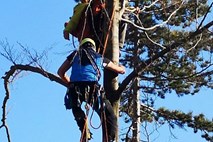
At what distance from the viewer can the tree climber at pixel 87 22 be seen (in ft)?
19.1

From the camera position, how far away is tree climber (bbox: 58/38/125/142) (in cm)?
531

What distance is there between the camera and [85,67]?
5355 mm

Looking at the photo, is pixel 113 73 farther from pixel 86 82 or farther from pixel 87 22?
pixel 87 22

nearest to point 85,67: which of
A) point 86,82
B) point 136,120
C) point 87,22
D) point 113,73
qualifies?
point 86,82

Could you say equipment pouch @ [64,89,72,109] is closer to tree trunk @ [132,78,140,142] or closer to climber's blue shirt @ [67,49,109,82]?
climber's blue shirt @ [67,49,109,82]

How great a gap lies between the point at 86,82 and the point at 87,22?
0.77 meters

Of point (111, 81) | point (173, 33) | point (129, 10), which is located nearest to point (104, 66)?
point (111, 81)

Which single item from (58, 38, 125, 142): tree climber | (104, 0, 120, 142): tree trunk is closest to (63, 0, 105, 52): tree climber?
(104, 0, 120, 142): tree trunk

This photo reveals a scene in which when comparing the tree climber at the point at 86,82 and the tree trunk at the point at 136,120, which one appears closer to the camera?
the tree climber at the point at 86,82

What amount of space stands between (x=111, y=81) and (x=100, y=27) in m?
0.60

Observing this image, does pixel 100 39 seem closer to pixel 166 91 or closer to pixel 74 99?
pixel 74 99

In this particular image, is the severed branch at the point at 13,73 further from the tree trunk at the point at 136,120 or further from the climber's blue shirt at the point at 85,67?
the tree trunk at the point at 136,120

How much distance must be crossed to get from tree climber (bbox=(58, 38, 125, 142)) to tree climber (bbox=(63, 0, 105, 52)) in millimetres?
349

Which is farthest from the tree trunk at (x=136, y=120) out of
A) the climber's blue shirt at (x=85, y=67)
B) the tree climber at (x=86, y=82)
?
the climber's blue shirt at (x=85, y=67)
